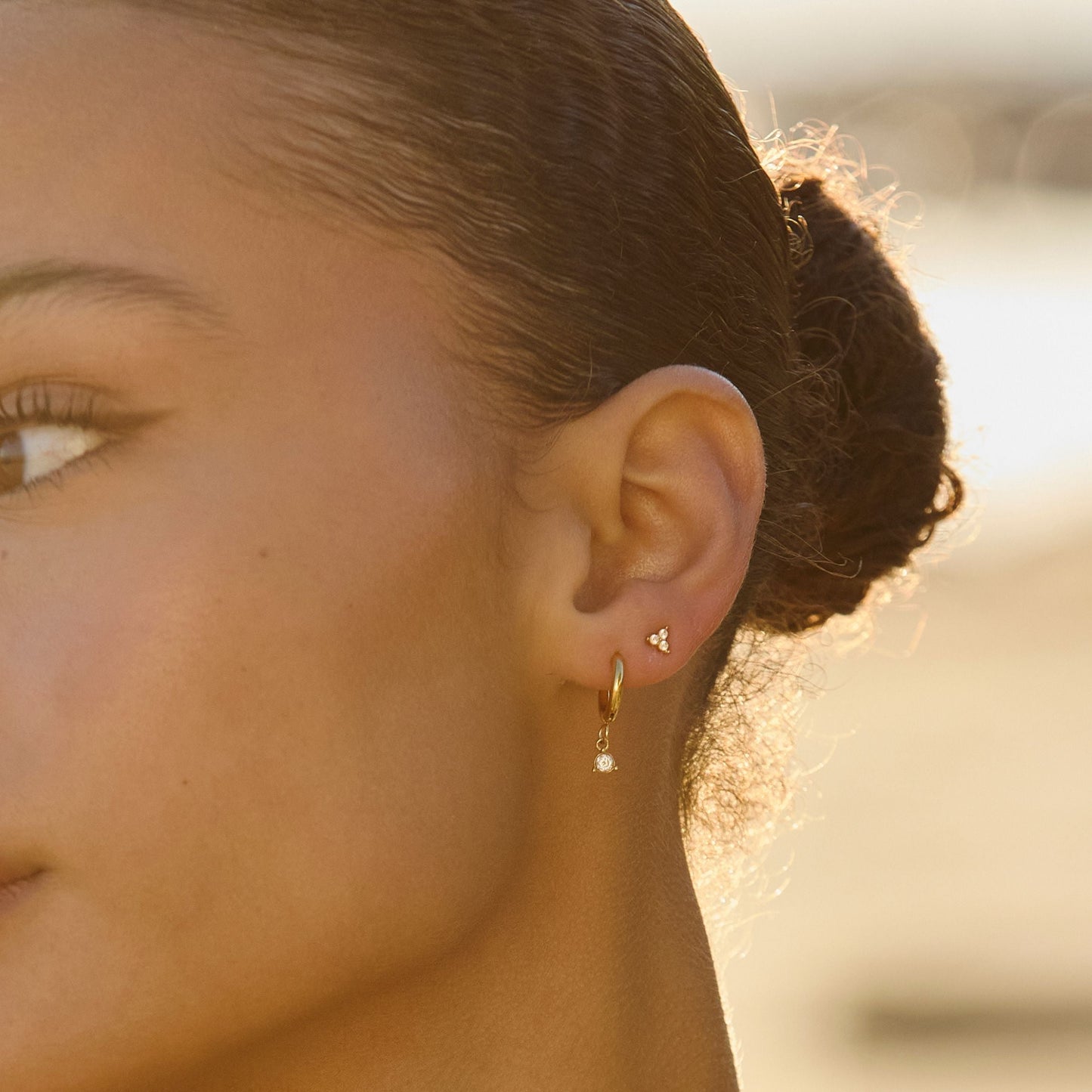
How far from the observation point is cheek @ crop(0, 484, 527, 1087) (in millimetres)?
1400

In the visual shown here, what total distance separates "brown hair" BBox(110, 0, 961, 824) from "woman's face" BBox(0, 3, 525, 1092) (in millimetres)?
71

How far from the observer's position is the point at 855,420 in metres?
2.16

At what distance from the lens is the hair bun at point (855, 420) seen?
7.02ft

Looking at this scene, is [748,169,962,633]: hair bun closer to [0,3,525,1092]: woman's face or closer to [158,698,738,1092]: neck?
[158,698,738,1092]: neck

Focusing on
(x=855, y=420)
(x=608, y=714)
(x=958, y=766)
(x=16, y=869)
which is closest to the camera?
(x=16, y=869)

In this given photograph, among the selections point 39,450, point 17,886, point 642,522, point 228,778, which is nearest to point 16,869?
point 17,886

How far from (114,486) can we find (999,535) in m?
11.5

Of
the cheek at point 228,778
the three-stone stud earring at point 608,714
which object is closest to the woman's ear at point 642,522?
the three-stone stud earring at point 608,714

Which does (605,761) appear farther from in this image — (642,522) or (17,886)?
(17,886)

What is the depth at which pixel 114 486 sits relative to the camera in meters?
1.46

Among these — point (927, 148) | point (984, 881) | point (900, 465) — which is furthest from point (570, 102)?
point (927, 148)

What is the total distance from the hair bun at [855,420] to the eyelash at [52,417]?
3.03ft

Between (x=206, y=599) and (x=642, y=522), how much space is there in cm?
49

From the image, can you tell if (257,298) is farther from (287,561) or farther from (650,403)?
(650,403)
